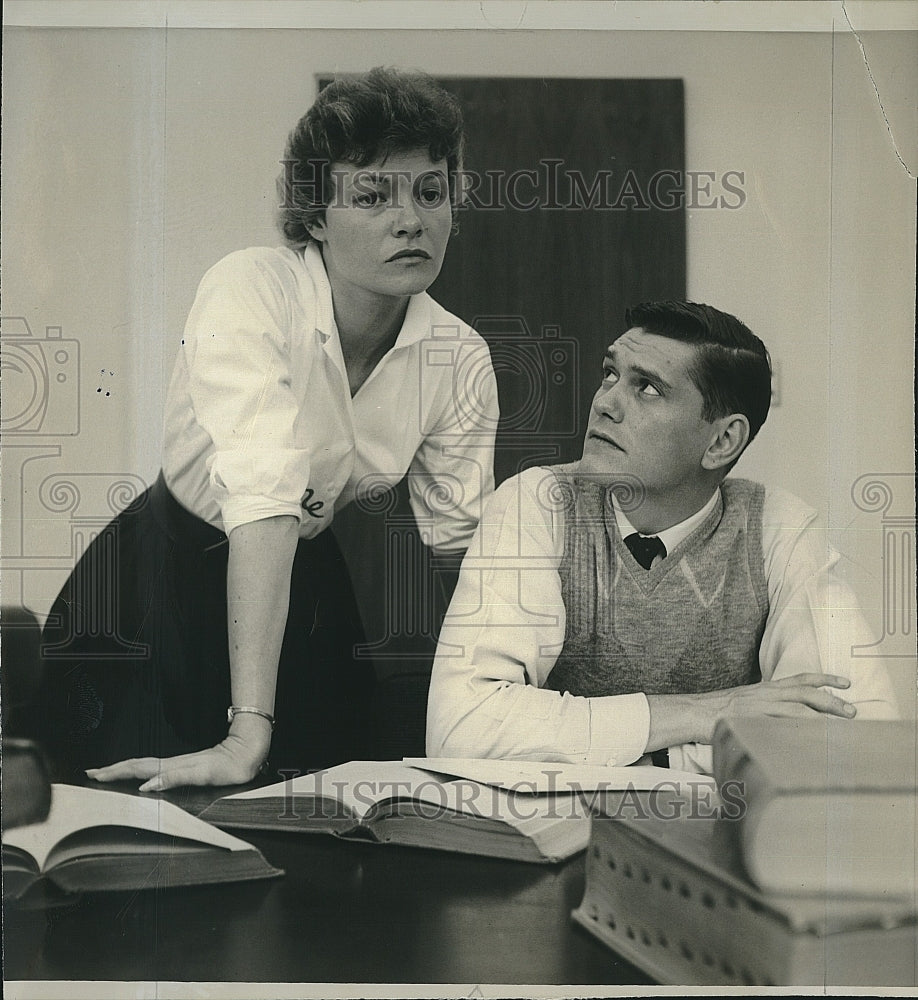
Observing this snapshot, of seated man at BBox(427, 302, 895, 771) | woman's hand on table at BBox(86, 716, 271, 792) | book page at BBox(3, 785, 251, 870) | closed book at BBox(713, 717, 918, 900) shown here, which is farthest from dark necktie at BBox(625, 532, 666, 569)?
book page at BBox(3, 785, 251, 870)

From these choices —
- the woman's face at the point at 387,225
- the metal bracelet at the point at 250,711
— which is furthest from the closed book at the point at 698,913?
the woman's face at the point at 387,225

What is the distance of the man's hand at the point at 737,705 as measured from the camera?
150cm

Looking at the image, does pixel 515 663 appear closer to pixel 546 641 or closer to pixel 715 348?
pixel 546 641

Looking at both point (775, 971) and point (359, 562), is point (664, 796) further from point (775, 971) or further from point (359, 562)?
point (359, 562)

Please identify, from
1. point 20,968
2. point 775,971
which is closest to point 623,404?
point 775,971

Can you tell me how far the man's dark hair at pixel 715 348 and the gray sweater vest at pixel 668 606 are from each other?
11cm

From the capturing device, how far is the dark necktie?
4.99 feet

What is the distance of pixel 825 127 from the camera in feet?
4.98

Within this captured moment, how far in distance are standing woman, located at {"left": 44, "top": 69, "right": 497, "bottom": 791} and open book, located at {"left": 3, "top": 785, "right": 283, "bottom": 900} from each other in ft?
0.24

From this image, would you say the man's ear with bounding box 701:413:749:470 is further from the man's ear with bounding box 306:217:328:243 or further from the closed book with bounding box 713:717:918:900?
the man's ear with bounding box 306:217:328:243

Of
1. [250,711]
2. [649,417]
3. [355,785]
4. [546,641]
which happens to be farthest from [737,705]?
[250,711]

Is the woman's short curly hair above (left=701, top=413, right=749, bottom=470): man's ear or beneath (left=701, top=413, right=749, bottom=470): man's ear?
above

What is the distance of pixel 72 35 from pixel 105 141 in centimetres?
15

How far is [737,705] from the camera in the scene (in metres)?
1.51
